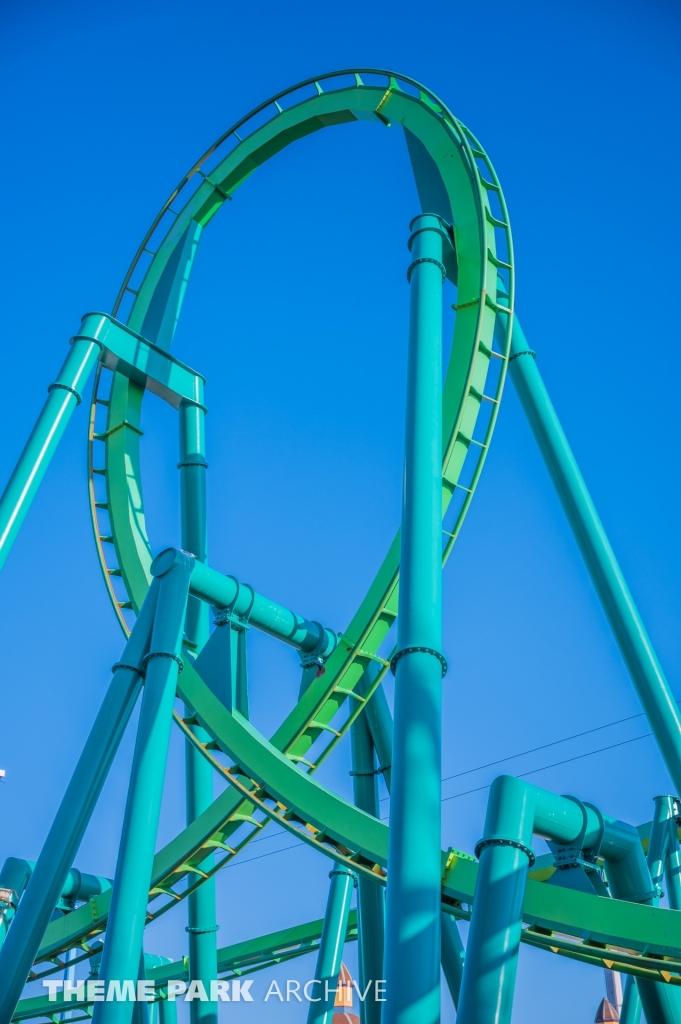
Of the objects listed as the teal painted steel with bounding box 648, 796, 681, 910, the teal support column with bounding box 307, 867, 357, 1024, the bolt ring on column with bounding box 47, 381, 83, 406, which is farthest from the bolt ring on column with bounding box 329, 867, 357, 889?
the bolt ring on column with bounding box 47, 381, 83, 406

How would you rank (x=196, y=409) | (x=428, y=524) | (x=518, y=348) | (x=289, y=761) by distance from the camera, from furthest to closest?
(x=196, y=409) < (x=518, y=348) < (x=289, y=761) < (x=428, y=524)

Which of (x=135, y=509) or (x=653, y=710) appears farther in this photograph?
(x=135, y=509)

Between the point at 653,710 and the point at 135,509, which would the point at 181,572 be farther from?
the point at 653,710

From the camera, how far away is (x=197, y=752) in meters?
8.54

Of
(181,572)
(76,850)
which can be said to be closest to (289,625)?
(181,572)

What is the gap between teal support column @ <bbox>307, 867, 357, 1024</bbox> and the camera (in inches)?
355

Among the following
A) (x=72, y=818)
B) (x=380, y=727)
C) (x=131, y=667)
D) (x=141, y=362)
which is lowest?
(x=72, y=818)

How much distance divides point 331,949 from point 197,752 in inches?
86.1

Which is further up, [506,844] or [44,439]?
[44,439]

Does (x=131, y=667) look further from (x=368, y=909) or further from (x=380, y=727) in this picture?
(x=368, y=909)

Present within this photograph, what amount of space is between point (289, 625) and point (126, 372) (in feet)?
9.19

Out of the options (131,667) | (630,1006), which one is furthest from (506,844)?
(630,1006)

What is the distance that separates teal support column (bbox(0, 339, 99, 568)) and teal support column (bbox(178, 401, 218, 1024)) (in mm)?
1348

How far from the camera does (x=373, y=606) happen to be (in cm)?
711
